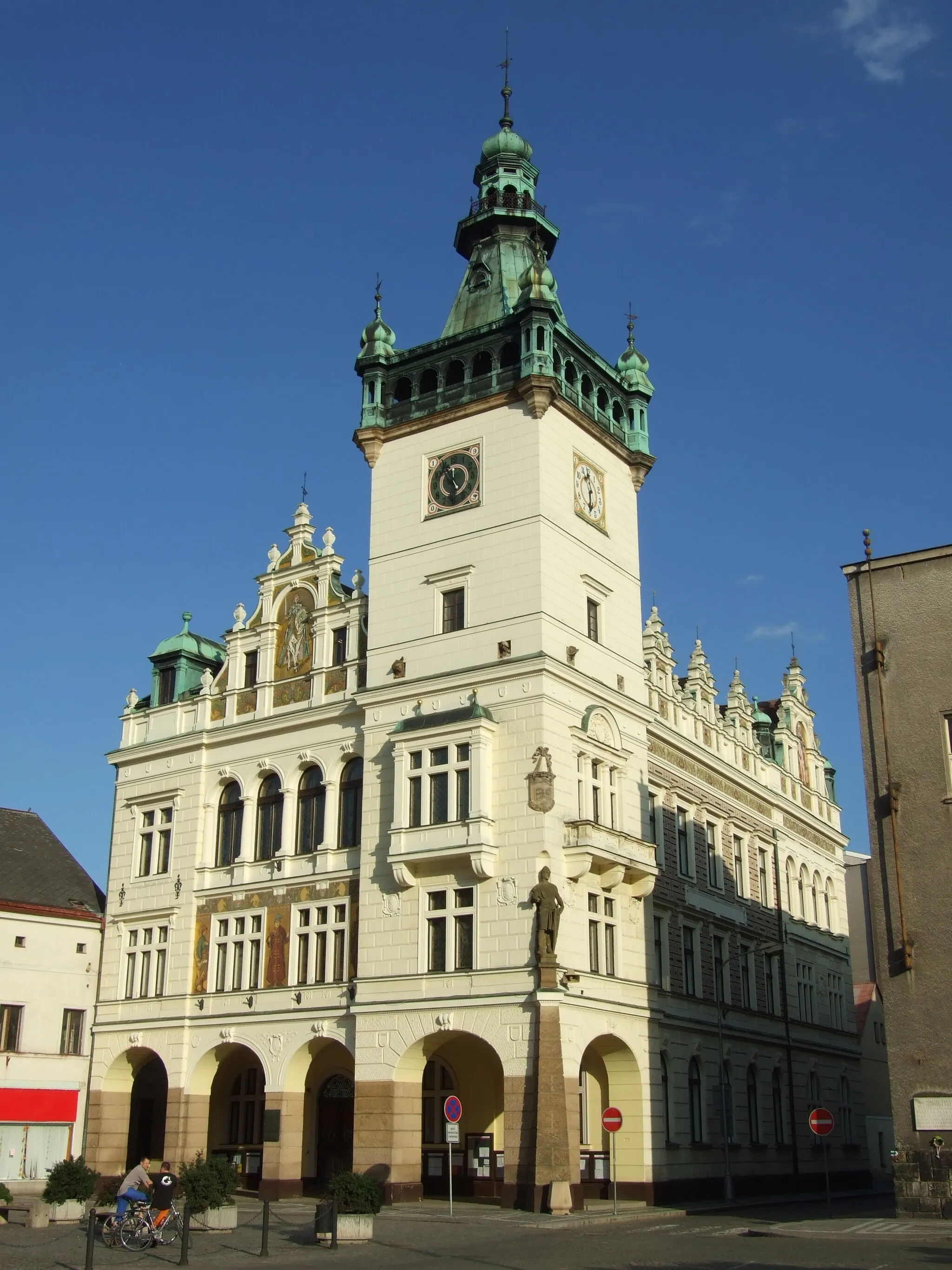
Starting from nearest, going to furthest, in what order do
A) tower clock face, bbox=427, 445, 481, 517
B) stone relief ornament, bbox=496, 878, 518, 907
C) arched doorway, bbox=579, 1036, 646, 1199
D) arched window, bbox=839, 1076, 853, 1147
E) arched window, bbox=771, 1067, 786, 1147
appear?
stone relief ornament, bbox=496, 878, 518, 907 < arched doorway, bbox=579, 1036, 646, 1199 < tower clock face, bbox=427, 445, 481, 517 < arched window, bbox=771, 1067, 786, 1147 < arched window, bbox=839, 1076, 853, 1147

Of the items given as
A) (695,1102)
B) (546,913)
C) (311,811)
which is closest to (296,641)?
(311,811)

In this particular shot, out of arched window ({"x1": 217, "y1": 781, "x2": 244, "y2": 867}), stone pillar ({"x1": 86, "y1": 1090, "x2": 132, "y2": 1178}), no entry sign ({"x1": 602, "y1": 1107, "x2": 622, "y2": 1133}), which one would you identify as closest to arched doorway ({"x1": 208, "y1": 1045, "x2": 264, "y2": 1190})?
stone pillar ({"x1": 86, "y1": 1090, "x2": 132, "y2": 1178})

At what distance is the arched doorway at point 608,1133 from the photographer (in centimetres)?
3809

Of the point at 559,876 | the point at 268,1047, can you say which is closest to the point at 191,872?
the point at 268,1047

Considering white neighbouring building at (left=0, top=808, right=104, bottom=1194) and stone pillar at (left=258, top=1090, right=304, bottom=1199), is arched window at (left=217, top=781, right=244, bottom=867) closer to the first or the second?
white neighbouring building at (left=0, top=808, right=104, bottom=1194)

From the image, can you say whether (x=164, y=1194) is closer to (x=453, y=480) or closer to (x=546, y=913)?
(x=546, y=913)

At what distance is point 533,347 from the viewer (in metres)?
41.3

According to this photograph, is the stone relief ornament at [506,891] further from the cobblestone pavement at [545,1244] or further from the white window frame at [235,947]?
the white window frame at [235,947]

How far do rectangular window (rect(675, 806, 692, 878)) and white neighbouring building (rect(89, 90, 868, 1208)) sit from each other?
159mm

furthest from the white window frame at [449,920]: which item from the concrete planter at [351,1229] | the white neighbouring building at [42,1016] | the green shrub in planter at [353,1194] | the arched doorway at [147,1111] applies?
the white neighbouring building at [42,1016]

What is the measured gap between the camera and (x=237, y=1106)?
148 feet

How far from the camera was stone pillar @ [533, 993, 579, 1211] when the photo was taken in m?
33.2

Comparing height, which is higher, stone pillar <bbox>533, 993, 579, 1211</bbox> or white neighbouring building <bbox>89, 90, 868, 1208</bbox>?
white neighbouring building <bbox>89, 90, 868, 1208</bbox>

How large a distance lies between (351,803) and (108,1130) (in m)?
13.9
